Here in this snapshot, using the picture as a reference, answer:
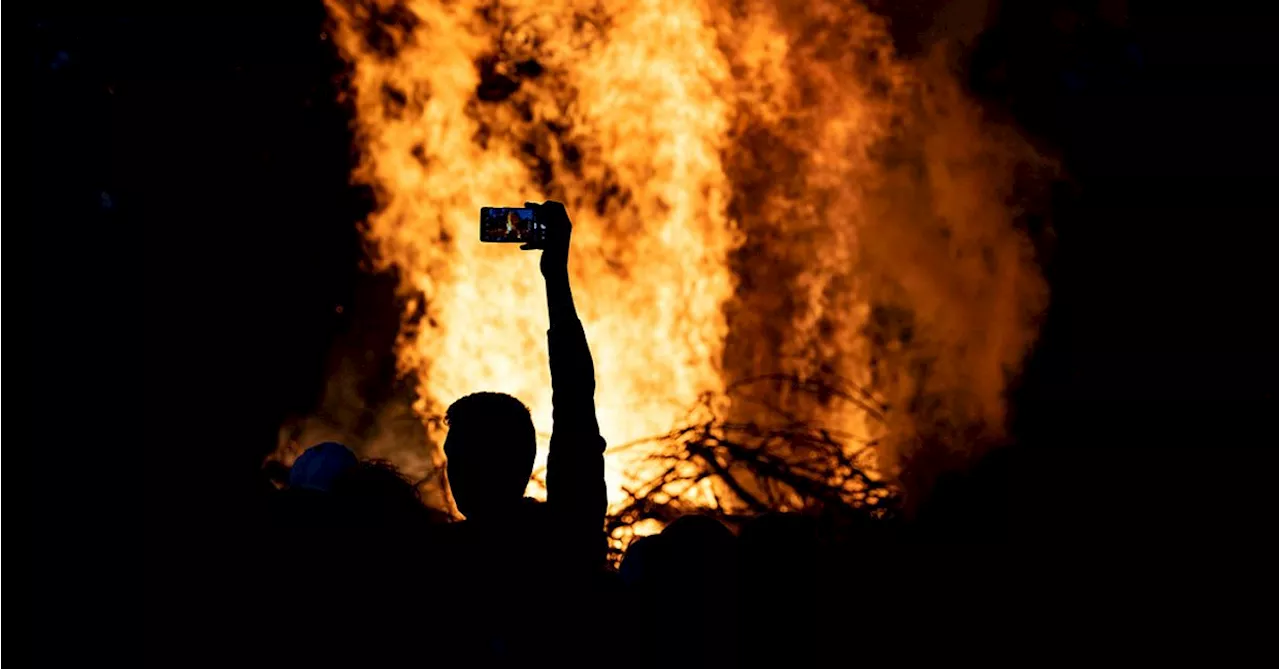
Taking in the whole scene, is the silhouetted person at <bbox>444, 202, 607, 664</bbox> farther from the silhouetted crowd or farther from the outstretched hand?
the outstretched hand

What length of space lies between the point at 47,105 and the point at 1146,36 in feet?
20.5

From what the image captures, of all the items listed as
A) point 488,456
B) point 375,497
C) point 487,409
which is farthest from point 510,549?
Result: point 375,497

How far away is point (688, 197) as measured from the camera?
165 inches

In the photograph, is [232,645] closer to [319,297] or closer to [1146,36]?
[319,297]

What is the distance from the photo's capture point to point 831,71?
4.09 meters

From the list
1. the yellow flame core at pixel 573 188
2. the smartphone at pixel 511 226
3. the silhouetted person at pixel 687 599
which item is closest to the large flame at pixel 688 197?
the yellow flame core at pixel 573 188

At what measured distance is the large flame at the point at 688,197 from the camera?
4.08 meters

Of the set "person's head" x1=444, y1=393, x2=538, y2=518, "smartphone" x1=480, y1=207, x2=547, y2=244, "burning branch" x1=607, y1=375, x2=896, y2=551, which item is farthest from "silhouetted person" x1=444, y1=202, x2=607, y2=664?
"burning branch" x1=607, y1=375, x2=896, y2=551

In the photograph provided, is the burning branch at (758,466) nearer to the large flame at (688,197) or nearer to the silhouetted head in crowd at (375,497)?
the large flame at (688,197)

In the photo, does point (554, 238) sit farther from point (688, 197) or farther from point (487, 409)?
point (688, 197)

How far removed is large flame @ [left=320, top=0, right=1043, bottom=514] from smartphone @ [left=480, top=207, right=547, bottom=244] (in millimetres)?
1917

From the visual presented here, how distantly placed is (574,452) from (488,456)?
0.88 ft

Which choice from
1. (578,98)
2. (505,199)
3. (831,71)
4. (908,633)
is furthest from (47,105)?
(908,633)

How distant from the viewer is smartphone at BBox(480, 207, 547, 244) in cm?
218
